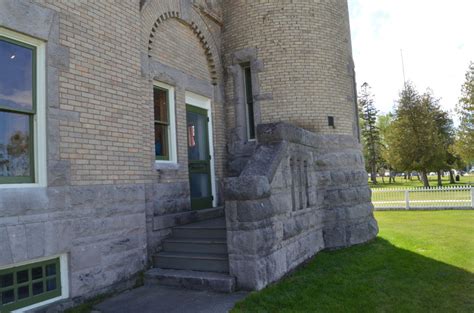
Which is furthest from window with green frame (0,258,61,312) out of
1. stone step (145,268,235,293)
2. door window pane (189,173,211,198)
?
door window pane (189,173,211,198)

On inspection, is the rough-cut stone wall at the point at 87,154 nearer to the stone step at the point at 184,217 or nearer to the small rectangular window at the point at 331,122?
the stone step at the point at 184,217

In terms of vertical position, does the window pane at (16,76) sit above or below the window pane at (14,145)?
above

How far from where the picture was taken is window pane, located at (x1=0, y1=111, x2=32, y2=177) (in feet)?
15.0

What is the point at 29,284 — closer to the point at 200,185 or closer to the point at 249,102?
the point at 200,185

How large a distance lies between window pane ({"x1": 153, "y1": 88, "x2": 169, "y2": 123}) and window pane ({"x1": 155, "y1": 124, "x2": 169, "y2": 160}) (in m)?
0.18

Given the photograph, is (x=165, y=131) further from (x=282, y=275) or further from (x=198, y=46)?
(x=282, y=275)

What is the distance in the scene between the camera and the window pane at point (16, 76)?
15.1 feet

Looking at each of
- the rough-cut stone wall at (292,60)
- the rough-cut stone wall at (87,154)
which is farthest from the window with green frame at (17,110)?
the rough-cut stone wall at (292,60)

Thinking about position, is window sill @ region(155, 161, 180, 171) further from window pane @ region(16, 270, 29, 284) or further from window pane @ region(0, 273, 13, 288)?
window pane @ region(0, 273, 13, 288)

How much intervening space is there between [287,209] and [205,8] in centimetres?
542

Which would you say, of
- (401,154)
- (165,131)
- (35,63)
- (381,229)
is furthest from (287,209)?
(401,154)

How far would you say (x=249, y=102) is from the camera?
31.8 feet

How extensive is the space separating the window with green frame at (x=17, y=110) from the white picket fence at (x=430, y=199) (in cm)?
1711

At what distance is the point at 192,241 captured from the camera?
21.7 feet
